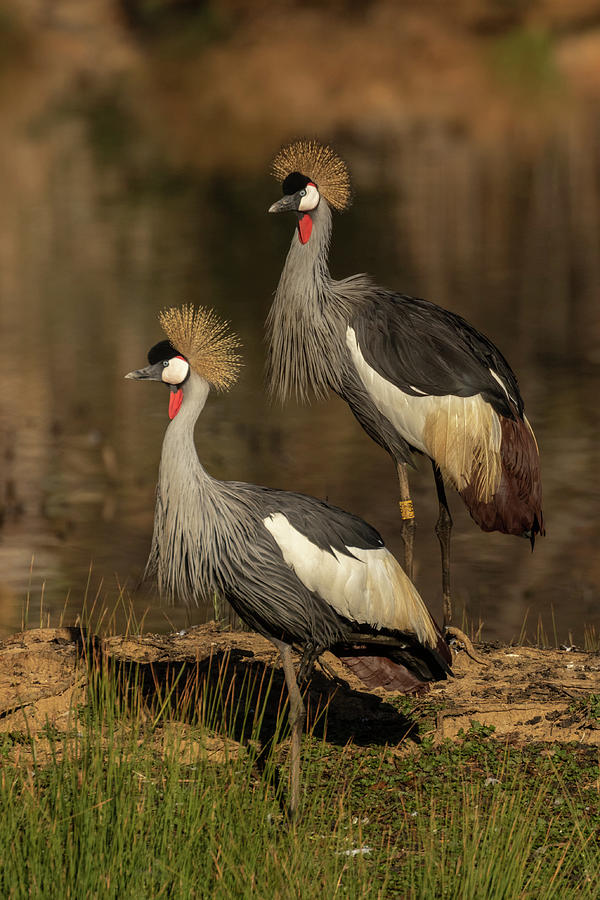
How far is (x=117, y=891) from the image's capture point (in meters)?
4.16

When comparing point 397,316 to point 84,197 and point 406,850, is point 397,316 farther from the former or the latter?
point 84,197

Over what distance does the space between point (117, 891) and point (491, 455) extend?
307 cm

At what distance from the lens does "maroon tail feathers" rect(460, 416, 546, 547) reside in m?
6.71

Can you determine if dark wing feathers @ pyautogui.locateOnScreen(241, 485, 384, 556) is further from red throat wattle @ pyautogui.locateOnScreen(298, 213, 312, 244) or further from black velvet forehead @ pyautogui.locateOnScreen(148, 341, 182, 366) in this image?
red throat wattle @ pyautogui.locateOnScreen(298, 213, 312, 244)

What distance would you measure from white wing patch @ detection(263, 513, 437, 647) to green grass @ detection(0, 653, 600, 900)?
0.51 meters

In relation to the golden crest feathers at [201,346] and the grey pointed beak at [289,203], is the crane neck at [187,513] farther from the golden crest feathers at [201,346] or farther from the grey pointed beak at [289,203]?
the grey pointed beak at [289,203]

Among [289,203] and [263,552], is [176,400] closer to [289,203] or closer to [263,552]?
[263,552]

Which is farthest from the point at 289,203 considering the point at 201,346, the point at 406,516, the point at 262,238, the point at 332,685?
the point at 262,238

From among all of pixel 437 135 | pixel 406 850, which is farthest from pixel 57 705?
pixel 437 135

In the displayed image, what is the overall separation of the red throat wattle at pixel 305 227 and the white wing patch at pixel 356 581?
5.90 ft

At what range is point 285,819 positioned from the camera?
5156 millimetres

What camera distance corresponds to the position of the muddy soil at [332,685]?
19.1ft

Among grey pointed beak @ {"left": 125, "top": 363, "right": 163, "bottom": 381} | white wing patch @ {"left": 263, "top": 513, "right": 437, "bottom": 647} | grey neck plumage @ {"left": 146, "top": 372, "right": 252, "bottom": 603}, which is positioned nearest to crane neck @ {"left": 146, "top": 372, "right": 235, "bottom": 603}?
grey neck plumage @ {"left": 146, "top": 372, "right": 252, "bottom": 603}

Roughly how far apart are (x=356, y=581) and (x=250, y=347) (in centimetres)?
856
